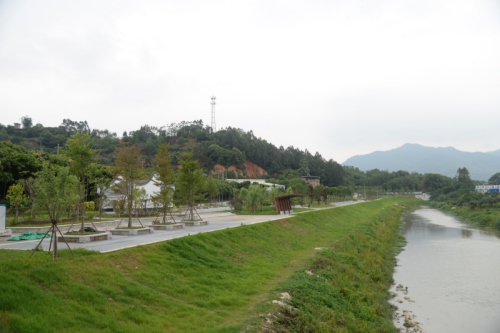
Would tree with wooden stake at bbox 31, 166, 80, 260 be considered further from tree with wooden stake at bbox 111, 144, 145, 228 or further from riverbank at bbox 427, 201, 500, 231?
riverbank at bbox 427, 201, 500, 231

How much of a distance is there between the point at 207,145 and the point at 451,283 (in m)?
85.0

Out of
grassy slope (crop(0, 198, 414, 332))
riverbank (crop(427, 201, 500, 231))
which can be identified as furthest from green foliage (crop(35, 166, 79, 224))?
riverbank (crop(427, 201, 500, 231))

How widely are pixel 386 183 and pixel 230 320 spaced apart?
124m

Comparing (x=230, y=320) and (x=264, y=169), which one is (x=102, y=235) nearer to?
(x=230, y=320)

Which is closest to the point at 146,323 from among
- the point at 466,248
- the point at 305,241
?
the point at 305,241

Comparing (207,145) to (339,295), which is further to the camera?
(207,145)

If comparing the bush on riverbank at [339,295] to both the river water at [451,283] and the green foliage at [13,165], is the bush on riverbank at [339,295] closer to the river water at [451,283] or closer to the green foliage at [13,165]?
the river water at [451,283]

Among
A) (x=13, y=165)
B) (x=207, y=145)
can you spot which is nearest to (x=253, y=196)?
(x=13, y=165)

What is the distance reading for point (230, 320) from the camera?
27.3 feet

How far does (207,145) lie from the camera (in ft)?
326

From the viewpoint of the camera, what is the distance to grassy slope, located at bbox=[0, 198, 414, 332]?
21.5 ft

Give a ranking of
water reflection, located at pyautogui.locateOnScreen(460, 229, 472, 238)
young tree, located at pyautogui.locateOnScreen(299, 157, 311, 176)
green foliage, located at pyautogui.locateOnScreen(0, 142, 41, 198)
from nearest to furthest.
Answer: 1. green foliage, located at pyautogui.locateOnScreen(0, 142, 41, 198)
2. water reflection, located at pyautogui.locateOnScreen(460, 229, 472, 238)
3. young tree, located at pyautogui.locateOnScreen(299, 157, 311, 176)

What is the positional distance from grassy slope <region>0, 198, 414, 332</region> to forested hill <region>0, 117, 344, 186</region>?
7458 centimetres

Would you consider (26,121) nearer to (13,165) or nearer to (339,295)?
(13,165)
